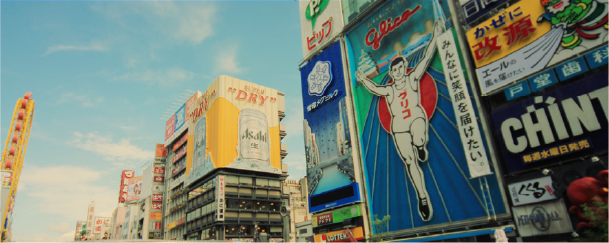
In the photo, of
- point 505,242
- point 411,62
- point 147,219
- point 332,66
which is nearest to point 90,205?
point 147,219

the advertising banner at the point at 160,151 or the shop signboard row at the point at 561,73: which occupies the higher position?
the advertising banner at the point at 160,151

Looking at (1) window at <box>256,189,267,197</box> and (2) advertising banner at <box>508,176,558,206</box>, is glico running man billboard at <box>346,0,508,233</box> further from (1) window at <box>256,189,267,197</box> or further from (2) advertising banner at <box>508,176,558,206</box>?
(1) window at <box>256,189,267,197</box>

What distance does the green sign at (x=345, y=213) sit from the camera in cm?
4122

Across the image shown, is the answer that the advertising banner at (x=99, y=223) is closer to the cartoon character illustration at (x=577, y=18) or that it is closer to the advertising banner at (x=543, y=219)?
the advertising banner at (x=543, y=219)

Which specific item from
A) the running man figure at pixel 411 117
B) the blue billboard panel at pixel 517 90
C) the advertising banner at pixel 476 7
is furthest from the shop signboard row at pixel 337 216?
the advertising banner at pixel 476 7

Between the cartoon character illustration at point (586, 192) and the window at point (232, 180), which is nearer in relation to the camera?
the cartoon character illustration at point (586, 192)

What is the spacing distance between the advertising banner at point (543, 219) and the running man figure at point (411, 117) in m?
8.44

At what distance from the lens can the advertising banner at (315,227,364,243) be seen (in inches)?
1591

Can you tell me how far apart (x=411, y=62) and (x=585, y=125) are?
55.5 feet

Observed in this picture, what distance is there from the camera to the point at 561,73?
26.5 metres

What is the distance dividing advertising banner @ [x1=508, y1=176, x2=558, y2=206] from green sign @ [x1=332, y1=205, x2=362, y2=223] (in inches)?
665

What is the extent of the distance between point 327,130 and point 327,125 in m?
0.64

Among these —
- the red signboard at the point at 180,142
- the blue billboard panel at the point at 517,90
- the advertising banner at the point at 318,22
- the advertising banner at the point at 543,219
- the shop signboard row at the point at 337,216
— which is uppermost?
the advertising banner at the point at 318,22

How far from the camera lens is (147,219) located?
96.6m
